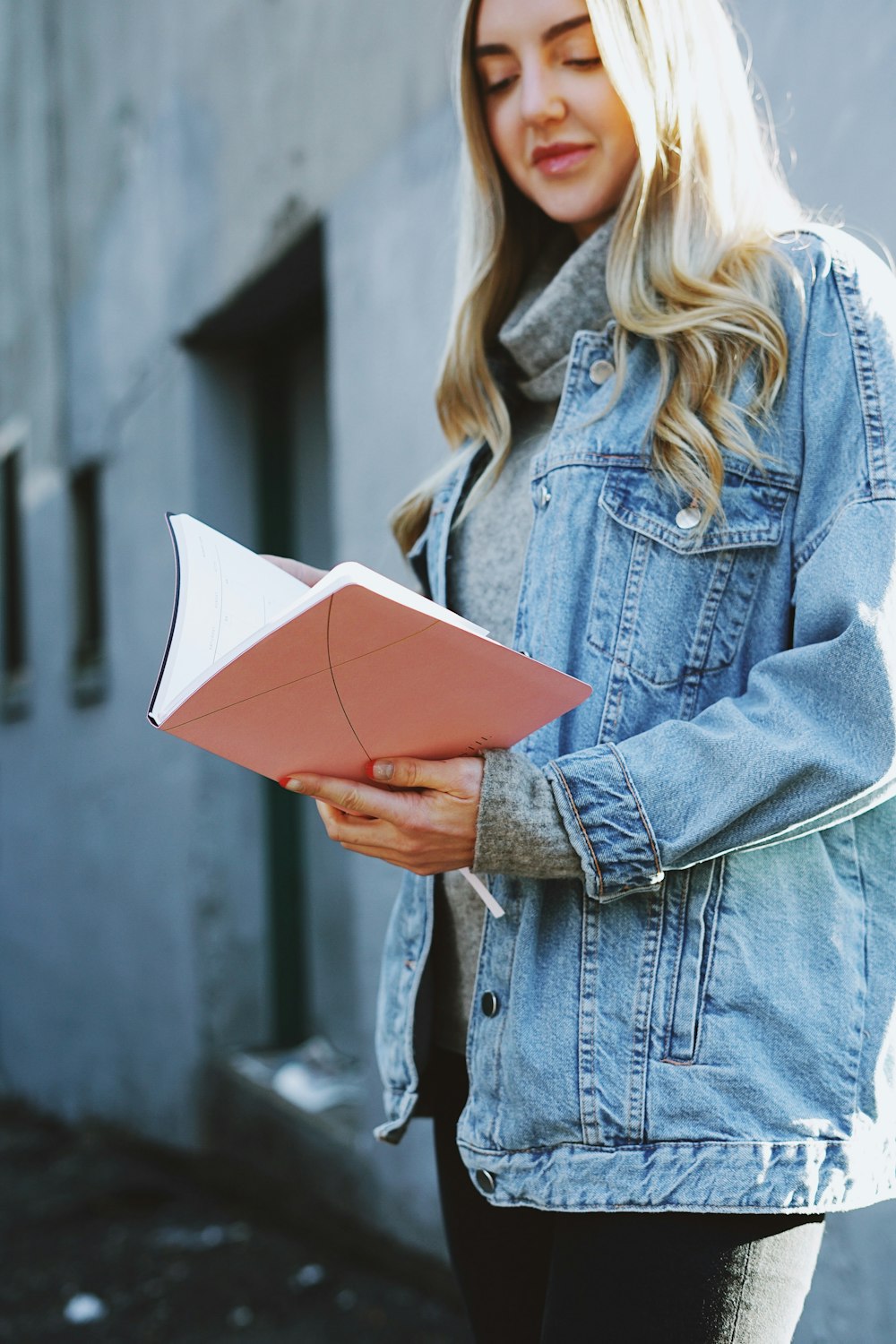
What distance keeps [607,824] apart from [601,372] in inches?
22.2

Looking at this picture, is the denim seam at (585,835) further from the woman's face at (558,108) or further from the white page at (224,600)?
the woman's face at (558,108)

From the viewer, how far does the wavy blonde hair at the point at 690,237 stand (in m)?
1.36

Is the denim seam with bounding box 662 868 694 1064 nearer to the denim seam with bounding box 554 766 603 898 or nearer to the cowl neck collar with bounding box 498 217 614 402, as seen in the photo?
the denim seam with bounding box 554 766 603 898

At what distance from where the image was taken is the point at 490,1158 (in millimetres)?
1356

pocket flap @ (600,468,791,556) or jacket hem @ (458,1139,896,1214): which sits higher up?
pocket flap @ (600,468,791,556)

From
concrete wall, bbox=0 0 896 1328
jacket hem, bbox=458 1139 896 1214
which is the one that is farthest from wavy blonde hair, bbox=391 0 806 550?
concrete wall, bbox=0 0 896 1328

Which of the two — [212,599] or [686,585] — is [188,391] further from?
[686,585]

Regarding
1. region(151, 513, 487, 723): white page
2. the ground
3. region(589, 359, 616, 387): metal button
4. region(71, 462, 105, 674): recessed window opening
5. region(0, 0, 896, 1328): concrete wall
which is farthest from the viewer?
region(71, 462, 105, 674): recessed window opening

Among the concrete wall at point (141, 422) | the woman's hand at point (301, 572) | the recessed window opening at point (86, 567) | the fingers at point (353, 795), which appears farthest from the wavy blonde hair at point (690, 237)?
the recessed window opening at point (86, 567)

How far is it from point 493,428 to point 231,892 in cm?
382

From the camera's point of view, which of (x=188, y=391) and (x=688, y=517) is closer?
(x=688, y=517)

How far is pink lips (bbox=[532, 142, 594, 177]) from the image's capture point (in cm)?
162

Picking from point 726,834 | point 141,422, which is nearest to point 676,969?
point 726,834

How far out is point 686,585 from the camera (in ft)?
4.42
